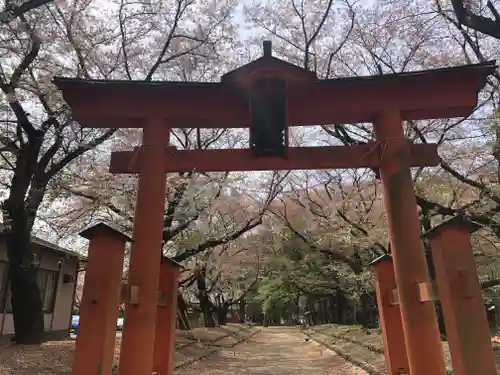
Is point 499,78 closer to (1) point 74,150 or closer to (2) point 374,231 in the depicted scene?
(2) point 374,231

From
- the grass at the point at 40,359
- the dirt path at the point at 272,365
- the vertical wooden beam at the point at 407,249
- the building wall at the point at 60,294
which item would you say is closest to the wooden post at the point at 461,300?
the vertical wooden beam at the point at 407,249

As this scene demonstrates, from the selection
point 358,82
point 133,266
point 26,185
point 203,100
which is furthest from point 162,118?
point 26,185

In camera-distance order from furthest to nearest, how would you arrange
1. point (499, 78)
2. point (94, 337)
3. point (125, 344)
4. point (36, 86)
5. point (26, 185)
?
point (26, 185), point (36, 86), point (499, 78), point (125, 344), point (94, 337)

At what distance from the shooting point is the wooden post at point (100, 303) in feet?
13.8

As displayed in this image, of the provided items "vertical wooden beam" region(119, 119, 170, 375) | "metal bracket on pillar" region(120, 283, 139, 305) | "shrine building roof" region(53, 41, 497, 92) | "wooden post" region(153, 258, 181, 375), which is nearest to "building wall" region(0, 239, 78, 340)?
"wooden post" region(153, 258, 181, 375)

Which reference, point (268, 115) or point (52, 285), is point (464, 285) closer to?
point (268, 115)

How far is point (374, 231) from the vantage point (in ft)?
47.4

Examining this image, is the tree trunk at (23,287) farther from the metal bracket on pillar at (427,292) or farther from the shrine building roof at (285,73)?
the metal bracket on pillar at (427,292)

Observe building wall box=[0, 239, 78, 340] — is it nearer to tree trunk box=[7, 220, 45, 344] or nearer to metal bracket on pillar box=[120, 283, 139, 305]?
tree trunk box=[7, 220, 45, 344]

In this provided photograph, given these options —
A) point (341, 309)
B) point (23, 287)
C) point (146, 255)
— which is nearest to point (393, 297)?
point (146, 255)

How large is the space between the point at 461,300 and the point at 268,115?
10.2 ft

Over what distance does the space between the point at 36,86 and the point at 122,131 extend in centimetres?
291

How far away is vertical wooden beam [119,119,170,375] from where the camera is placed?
4.75m

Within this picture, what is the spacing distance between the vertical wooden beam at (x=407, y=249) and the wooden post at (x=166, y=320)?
10.0 feet
